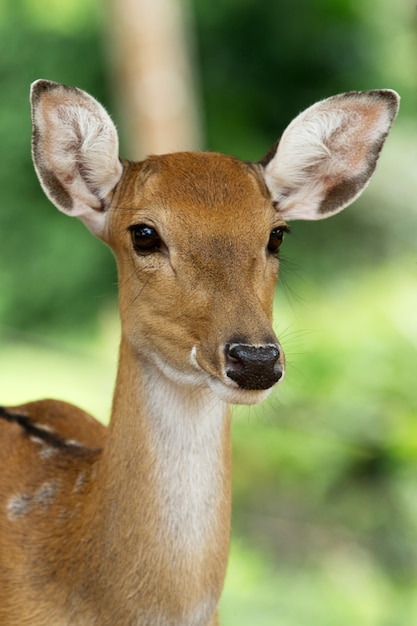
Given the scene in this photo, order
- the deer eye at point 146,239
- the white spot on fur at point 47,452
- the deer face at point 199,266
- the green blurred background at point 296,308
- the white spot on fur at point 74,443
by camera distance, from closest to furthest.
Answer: the deer face at point 199,266 < the deer eye at point 146,239 < the white spot on fur at point 47,452 < the white spot on fur at point 74,443 < the green blurred background at point 296,308

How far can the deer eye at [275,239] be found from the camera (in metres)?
4.08

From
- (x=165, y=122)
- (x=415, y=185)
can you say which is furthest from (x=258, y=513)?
(x=415, y=185)

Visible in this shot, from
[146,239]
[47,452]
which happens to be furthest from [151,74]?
[146,239]

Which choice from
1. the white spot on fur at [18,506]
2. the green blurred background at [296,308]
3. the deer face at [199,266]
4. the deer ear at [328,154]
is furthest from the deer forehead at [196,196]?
the green blurred background at [296,308]

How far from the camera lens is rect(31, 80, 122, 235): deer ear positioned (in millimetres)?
4086

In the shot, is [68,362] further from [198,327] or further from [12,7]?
[198,327]

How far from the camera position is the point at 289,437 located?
9.94m

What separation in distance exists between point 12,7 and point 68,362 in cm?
530

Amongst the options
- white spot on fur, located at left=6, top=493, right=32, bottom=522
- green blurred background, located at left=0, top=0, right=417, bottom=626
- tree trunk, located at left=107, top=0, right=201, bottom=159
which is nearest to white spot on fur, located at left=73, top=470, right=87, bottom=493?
Answer: white spot on fur, located at left=6, top=493, right=32, bottom=522

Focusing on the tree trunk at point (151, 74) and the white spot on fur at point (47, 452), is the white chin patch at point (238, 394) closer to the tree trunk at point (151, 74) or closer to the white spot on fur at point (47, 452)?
the white spot on fur at point (47, 452)

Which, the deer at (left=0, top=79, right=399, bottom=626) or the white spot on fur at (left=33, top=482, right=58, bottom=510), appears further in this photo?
the white spot on fur at (left=33, top=482, right=58, bottom=510)

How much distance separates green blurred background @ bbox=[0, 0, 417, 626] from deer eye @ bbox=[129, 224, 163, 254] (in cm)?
407

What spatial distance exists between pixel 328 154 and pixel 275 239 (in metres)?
0.52

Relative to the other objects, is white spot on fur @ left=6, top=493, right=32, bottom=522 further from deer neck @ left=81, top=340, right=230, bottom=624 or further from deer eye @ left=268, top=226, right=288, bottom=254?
deer eye @ left=268, top=226, right=288, bottom=254
